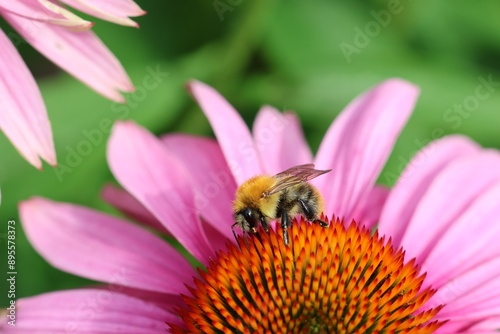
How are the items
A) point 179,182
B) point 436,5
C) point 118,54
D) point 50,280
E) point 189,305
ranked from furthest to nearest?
point 436,5
point 118,54
point 50,280
point 179,182
point 189,305

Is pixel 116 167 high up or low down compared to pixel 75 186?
up

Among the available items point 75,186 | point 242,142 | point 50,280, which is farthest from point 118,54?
point 242,142

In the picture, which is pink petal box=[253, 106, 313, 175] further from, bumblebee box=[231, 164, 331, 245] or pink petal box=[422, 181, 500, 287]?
pink petal box=[422, 181, 500, 287]

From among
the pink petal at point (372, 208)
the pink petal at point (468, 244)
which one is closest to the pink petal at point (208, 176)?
the pink petal at point (372, 208)

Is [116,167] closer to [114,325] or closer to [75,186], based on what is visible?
[114,325]

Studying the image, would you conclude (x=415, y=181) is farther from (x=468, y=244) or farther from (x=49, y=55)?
(x=49, y=55)

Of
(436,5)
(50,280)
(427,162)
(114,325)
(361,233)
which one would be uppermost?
(436,5)

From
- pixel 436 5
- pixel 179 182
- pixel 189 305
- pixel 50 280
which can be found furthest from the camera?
pixel 436 5
